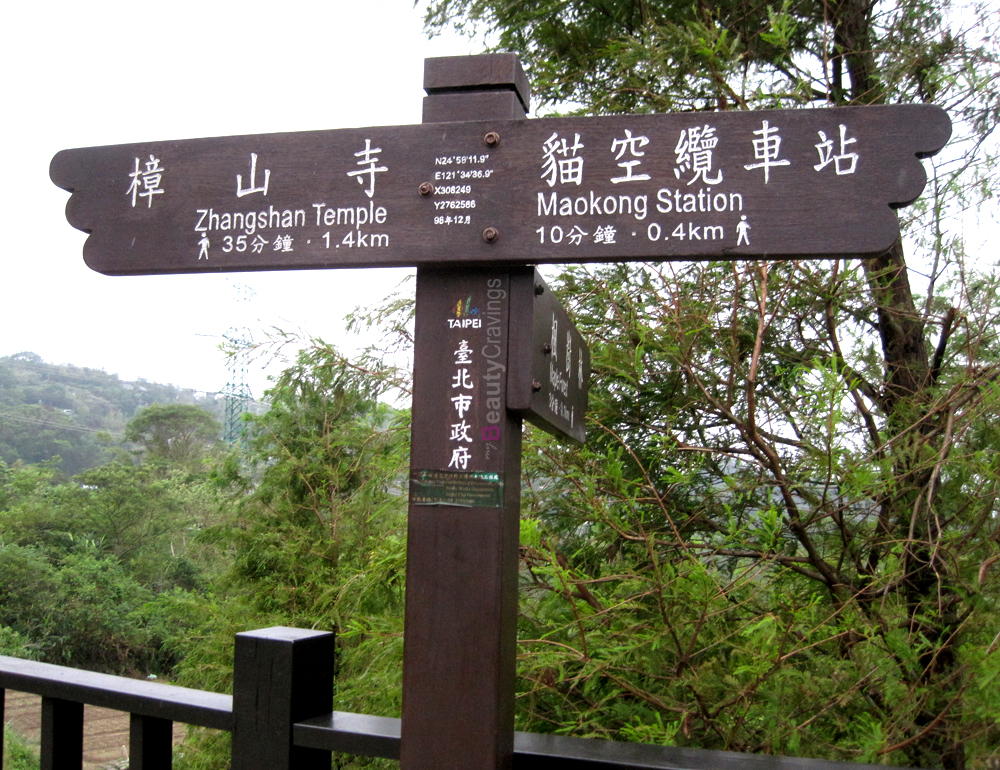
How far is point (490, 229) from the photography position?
1555 millimetres

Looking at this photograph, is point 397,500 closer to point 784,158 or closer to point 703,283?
point 703,283

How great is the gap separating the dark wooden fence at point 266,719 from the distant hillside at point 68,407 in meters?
34.0

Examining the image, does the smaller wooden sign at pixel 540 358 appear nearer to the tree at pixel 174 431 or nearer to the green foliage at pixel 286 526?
the green foliage at pixel 286 526

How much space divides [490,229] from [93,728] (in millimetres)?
30052

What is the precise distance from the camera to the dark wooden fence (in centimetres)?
142

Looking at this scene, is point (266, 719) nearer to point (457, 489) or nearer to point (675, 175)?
point (457, 489)

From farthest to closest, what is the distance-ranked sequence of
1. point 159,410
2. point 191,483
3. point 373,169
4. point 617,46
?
point 159,410, point 191,483, point 617,46, point 373,169

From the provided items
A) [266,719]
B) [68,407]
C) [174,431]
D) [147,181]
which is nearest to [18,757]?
[266,719]

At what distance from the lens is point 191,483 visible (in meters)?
30.0

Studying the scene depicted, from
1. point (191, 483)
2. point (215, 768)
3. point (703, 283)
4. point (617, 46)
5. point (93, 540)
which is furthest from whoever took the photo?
point (191, 483)

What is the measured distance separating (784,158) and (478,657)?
1.08 meters

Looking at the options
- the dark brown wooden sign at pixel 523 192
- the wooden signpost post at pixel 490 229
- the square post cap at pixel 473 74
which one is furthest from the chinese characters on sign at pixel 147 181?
the square post cap at pixel 473 74

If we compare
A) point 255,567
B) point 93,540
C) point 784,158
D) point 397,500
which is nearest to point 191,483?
point 93,540

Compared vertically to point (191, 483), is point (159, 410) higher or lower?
higher
